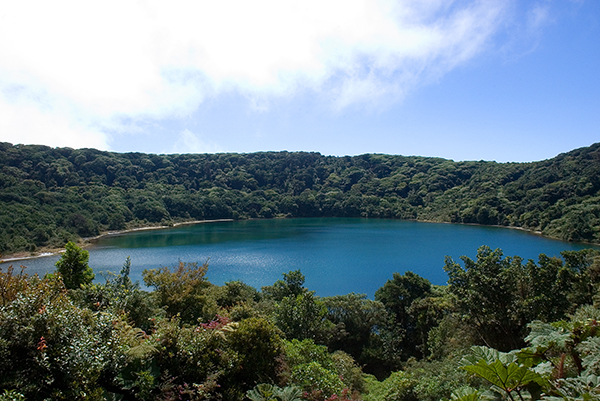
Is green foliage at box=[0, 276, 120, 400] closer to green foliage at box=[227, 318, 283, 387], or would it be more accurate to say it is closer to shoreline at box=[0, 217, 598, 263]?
green foliage at box=[227, 318, 283, 387]

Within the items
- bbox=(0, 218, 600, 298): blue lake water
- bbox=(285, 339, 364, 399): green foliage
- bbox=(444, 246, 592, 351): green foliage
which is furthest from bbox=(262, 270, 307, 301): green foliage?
bbox=(0, 218, 600, 298): blue lake water

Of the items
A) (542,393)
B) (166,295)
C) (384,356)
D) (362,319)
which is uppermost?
(542,393)

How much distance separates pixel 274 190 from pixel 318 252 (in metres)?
91.3

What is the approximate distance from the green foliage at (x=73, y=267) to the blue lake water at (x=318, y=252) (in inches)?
819

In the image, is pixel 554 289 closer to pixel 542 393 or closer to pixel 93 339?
pixel 542 393

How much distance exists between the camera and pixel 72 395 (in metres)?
6.06

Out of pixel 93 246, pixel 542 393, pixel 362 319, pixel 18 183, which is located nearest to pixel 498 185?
pixel 362 319

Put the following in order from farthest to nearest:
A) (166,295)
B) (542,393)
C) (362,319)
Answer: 1. (362,319)
2. (166,295)
3. (542,393)

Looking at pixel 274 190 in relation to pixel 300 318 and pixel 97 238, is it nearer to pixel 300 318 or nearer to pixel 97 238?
pixel 97 238

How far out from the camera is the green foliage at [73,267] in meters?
18.8

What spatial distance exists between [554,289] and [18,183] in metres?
106

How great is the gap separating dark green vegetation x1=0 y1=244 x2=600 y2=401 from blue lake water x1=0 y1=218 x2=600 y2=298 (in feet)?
65.9

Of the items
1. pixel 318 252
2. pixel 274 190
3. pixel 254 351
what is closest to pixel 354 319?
pixel 254 351

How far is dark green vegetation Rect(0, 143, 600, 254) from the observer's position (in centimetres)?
7250
